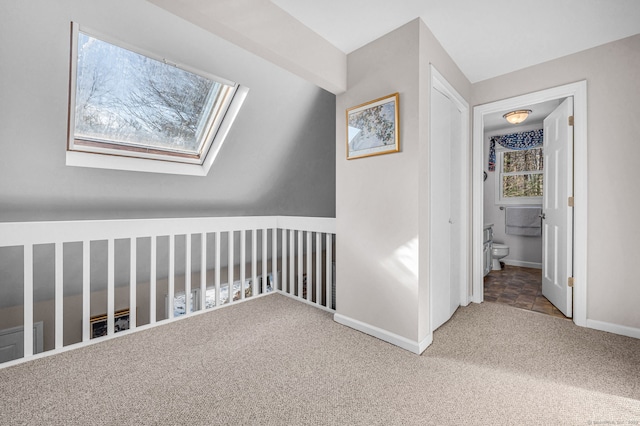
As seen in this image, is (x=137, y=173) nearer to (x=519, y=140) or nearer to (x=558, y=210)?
(x=558, y=210)

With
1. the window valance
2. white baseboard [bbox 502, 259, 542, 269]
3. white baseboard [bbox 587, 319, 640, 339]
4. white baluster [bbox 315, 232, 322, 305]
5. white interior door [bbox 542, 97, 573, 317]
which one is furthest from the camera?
white baseboard [bbox 502, 259, 542, 269]

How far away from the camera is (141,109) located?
8.20ft

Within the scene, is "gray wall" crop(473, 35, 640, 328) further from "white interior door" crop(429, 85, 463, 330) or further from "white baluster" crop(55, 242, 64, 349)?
"white baluster" crop(55, 242, 64, 349)

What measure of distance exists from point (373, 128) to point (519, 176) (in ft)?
13.0

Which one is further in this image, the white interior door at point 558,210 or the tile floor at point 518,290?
the tile floor at point 518,290

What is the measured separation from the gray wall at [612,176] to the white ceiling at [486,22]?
0.18 metres

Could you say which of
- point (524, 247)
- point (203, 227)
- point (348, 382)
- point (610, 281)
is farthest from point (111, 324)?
point (524, 247)

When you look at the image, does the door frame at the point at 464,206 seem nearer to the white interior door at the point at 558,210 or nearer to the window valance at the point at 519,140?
the white interior door at the point at 558,210

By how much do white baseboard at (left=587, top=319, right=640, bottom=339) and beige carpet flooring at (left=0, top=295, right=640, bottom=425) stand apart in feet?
0.25

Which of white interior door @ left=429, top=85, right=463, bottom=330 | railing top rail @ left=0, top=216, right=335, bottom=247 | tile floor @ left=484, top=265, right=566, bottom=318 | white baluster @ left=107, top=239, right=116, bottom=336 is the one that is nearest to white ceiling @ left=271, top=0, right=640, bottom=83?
white interior door @ left=429, top=85, right=463, bottom=330

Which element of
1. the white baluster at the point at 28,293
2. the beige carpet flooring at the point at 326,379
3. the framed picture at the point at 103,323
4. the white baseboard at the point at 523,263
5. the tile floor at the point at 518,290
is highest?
the white baluster at the point at 28,293

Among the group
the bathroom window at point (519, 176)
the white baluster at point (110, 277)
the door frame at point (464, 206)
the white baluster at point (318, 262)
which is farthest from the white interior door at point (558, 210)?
the white baluster at point (110, 277)

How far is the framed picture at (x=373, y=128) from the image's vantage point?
6.74 ft

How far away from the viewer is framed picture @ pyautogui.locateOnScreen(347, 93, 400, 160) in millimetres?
2053
